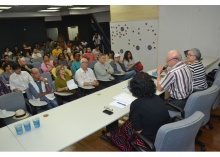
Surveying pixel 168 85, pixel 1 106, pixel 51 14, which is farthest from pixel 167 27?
pixel 51 14

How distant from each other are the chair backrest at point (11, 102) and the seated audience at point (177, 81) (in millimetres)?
2114

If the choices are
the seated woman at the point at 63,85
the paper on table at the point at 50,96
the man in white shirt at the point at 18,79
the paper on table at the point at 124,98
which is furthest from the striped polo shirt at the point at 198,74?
the man in white shirt at the point at 18,79

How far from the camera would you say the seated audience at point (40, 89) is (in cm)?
318

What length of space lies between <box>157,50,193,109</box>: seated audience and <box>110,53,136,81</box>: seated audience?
2081mm

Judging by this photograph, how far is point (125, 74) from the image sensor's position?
4832 millimetres

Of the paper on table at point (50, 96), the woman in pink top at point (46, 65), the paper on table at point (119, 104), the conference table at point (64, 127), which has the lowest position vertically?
the paper on table at point (50, 96)

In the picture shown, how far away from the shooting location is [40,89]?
3268mm

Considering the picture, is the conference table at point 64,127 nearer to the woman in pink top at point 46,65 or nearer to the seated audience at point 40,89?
the seated audience at point 40,89

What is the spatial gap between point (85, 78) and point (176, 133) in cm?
275

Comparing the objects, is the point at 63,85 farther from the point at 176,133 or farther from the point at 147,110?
the point at 176,133

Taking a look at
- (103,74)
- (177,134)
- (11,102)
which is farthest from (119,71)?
(177,134)

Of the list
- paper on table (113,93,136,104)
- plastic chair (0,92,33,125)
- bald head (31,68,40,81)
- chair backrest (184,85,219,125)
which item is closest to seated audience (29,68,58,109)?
bald head (31,68,40,81)

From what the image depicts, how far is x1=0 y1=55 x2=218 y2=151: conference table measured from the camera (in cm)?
167

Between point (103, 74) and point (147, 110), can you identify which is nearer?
point (147, 110)
